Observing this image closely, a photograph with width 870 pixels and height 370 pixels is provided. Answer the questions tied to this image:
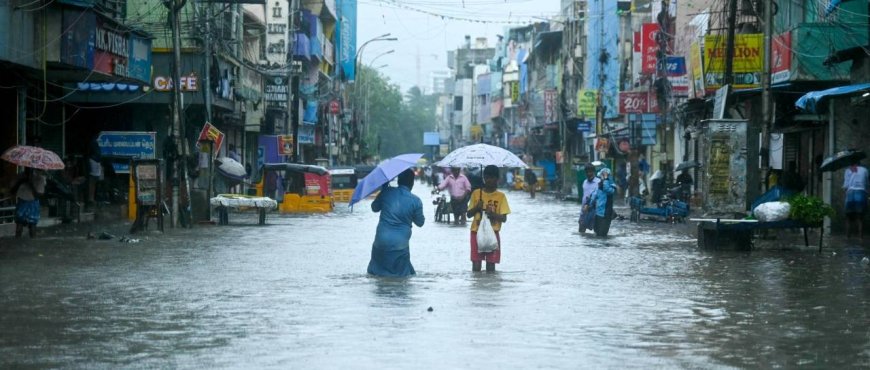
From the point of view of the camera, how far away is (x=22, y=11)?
24312 millimetres

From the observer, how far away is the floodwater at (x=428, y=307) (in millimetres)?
9562

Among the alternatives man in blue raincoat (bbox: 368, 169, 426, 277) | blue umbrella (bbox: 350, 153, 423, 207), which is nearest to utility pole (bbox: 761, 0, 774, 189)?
blue umbrella (bbox: 350, 153, 423, 207)

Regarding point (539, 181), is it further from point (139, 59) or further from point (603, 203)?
point (603, 203)

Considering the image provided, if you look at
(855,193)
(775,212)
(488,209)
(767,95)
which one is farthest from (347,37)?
(488,209)

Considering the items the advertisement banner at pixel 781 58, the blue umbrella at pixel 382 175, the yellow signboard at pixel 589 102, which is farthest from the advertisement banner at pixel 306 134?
the blue umbrella at pixel 382 175

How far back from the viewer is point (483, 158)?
27.8 m

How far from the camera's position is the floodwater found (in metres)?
9.56

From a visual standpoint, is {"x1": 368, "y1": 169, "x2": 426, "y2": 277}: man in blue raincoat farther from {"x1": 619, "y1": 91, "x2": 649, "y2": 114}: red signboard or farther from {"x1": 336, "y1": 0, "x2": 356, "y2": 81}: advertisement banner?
{"x1": 336, "y1": 0, "x2": 356, "y2": 81}: advertisement banner

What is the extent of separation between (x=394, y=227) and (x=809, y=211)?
827 cm

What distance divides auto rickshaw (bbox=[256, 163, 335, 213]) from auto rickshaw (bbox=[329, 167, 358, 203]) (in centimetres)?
947

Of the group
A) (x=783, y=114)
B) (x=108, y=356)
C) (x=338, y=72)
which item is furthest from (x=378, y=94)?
(x=108, y=356)

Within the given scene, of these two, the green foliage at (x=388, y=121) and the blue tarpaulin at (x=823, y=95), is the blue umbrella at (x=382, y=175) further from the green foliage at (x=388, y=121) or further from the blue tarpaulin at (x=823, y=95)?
the green foliage at (x=388, y=121)

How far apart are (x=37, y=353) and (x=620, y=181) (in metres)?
54.5

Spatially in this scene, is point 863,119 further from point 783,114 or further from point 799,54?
point 783,114
